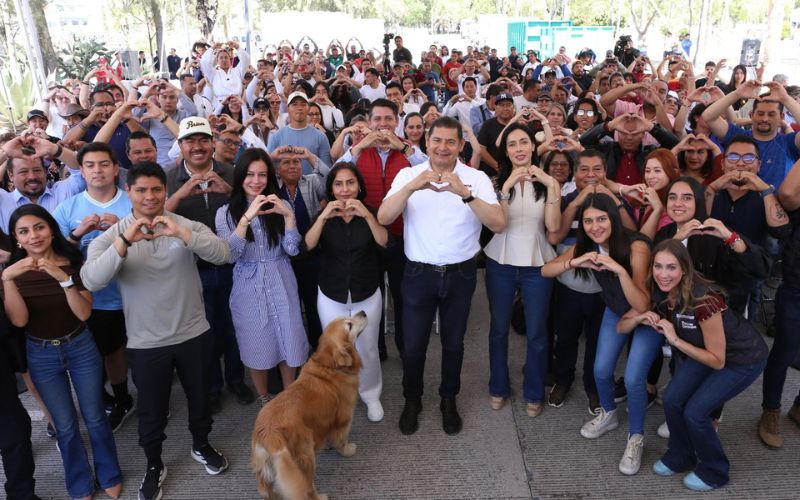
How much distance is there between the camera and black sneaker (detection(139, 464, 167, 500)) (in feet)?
10.5

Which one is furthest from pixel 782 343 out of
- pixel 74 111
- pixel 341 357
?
pixel 74 111

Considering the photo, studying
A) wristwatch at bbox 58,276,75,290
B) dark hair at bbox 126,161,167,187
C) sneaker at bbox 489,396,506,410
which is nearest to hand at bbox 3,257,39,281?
wristwatch at bbox 58,276,75,290

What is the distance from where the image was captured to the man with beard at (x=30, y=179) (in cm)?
388

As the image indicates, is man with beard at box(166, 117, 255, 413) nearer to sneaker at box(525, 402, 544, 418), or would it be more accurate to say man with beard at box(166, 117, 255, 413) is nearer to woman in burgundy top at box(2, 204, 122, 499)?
woman in burgundy top at box(2, 204, 122, 499)

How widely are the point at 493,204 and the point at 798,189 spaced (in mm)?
1833

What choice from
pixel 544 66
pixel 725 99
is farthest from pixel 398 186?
pixel 544 66

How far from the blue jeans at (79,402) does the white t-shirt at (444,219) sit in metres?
2.03

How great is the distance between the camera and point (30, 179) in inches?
156

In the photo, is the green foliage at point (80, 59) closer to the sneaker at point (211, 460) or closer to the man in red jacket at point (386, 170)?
the man in red jacket at point (386, 170)

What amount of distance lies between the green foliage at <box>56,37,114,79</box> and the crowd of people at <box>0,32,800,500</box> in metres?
13.1

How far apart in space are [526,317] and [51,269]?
290 cm

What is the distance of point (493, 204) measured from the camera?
3.38 meters

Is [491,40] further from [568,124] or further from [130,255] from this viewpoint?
[130,255]

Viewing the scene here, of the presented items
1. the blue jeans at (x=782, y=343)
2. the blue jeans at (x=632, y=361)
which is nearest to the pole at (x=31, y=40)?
the blue jeans at (x=632, y=361)
